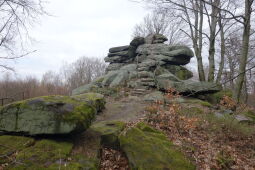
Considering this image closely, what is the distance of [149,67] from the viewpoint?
1279cm

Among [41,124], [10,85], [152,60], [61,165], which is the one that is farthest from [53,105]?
[10,85]

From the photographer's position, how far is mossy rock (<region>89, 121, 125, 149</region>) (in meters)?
4.78

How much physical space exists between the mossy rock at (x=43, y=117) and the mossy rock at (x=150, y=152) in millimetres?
1210

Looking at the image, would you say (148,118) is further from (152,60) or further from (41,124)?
(152,60)

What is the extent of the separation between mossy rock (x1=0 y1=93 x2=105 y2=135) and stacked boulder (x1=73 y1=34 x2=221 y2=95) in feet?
20.8

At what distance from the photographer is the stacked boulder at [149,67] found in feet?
35.0

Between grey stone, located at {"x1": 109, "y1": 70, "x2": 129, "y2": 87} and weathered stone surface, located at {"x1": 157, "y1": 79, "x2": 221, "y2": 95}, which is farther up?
grey stone, located at {"x1": 109, "y1": 70, "x2": 129, "y2": 87}

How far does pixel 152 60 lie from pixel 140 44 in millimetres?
2734

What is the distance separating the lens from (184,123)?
5.83 meters

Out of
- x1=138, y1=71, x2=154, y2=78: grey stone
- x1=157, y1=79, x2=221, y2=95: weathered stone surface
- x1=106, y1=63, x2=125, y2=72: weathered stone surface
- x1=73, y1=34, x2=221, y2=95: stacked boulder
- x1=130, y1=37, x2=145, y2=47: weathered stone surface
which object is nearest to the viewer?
x1=157, y1=79, x2=221, y2=95: weathered stone surface

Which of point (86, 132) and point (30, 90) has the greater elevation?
point (30, 90)

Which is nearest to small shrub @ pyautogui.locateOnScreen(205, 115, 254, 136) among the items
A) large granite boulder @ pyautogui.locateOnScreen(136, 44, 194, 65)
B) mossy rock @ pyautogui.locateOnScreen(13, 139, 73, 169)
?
mossy rock @ pyautogui.locateOnScreen(13, 139, 73, 169)

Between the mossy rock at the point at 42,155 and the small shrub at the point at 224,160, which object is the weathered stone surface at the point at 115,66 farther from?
the small shrub at the point at 224,160

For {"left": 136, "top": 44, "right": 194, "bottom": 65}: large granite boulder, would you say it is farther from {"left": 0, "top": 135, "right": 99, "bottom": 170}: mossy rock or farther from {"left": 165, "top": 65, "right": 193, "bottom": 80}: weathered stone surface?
{"left": 0, "top": 135, "right": 99, "bottom": 170}: mossy rock
